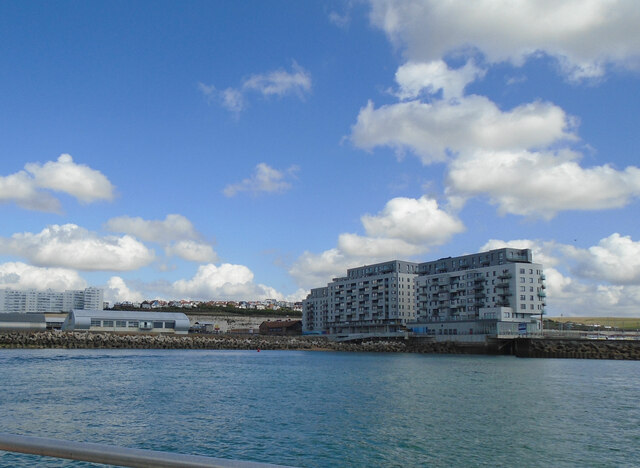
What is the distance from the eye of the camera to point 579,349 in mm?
113250

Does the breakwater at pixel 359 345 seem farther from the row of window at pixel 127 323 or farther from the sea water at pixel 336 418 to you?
the sea water at pixel 336 418

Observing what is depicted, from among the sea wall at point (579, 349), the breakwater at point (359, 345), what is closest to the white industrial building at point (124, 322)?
the breakwater at point (359, 345)

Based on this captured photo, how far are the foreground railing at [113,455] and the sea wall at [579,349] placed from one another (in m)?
122

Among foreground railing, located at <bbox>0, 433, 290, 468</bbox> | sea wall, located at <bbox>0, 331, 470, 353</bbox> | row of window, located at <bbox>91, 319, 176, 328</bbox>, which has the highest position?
foreground railing, located at <bbox>0, 433, 290, 468</bbox>

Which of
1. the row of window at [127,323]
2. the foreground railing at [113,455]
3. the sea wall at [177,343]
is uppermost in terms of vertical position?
the foreground railing at [113,455]

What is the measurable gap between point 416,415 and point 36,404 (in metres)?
22.8

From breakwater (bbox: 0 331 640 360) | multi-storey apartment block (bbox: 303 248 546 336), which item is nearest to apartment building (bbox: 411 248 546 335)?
multi-storey apartment block (bbox: 303 248 546 336)

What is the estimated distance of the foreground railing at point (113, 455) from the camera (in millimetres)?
3488

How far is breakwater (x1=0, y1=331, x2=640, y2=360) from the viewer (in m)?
112

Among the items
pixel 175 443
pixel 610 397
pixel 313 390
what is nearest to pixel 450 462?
pixel 175 443

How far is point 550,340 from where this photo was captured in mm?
118000

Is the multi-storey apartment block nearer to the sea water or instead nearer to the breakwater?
the breakwater

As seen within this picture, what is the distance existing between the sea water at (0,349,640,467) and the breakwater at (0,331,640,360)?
2500 inches

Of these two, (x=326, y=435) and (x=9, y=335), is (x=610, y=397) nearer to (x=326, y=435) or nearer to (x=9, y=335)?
(x=326, y=435)
